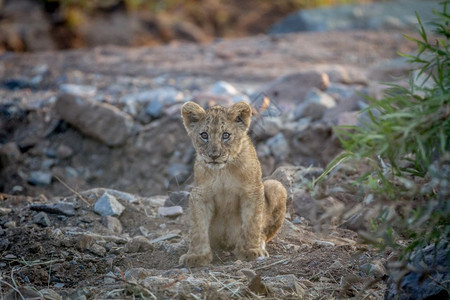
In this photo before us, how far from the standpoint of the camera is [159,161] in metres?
11.7

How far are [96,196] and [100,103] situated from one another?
405cm

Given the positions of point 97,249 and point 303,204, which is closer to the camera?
point 97,249

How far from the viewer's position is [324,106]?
11695mm

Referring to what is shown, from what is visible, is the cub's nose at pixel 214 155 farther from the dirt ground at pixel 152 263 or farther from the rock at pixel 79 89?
the rock at pixel 79 89

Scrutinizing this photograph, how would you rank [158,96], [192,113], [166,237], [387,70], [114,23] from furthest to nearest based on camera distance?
[114,23]
[387,70]
[158,96]
[166,237]
[192,113]

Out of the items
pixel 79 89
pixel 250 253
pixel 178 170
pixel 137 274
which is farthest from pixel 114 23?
pixel 137 274

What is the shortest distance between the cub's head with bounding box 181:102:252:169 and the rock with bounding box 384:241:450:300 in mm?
2043

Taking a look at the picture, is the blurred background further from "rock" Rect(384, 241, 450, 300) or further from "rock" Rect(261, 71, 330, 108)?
"rock" Rect(384, 241, 450, 300)

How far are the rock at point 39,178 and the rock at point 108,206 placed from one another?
3.69 meters

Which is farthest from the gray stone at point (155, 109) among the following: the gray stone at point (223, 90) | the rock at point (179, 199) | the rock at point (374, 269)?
the rock at point (374, 269)

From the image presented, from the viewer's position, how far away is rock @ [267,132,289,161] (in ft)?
36.0

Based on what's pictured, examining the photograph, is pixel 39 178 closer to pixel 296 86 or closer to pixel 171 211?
pixel 171 211

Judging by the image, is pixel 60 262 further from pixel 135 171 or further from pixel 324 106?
pixel 324 106

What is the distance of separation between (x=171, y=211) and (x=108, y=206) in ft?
2.61
